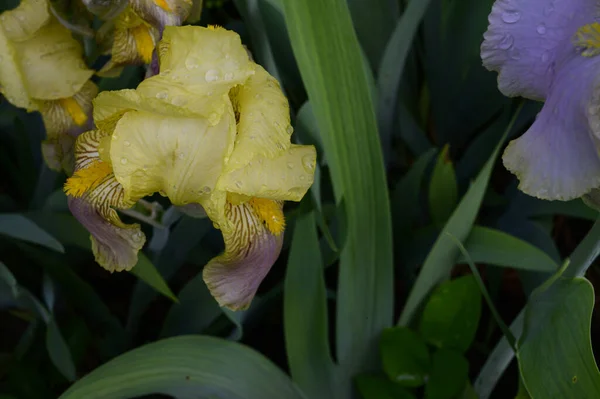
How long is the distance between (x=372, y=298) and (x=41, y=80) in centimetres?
48

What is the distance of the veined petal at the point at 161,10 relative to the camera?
0.63 m

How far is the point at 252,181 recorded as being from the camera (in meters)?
0.51

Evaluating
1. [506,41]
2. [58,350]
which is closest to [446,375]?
[506,41]

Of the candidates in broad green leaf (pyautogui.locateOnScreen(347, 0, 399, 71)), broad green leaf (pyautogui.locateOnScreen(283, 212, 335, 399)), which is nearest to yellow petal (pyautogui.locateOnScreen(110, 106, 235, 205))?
broad green leaf (pyautogui.locateOnScreen(283, 212, 335, 399))

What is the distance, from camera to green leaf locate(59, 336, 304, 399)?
2.06 ft

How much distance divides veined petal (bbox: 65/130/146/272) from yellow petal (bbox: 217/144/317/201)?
139mm

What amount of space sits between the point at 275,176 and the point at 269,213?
0.25 feet

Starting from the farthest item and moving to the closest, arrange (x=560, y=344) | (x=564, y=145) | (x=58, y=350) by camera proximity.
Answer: (x=58, y=350)
(x=560, y=344)
(x=564, y=145)

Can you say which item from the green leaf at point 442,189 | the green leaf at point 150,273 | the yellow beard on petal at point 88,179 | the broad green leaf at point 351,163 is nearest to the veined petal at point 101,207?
the yellow beard on petal at point 88,179

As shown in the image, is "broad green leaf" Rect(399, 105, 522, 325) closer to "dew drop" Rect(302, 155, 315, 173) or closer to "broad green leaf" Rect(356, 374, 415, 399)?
"broad green leaf" Rect(356, 374, 415, 399)

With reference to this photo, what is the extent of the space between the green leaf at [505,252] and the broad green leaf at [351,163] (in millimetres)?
115

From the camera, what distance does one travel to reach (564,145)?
465 millimetres

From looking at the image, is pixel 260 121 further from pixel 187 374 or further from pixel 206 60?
pixel 187 374

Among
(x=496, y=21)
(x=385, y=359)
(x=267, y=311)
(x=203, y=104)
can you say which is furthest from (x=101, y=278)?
(x=496, y=21)
